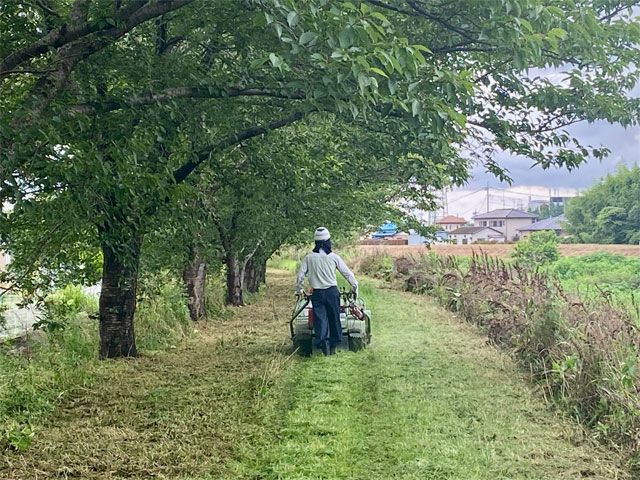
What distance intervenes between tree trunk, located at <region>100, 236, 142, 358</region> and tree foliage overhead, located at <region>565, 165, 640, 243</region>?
1283 inches

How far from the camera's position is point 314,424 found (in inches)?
197

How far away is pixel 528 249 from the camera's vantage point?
Result: 25.2 metres

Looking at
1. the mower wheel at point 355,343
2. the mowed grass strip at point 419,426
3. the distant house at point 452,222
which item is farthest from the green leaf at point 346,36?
the distant house at point 452,222

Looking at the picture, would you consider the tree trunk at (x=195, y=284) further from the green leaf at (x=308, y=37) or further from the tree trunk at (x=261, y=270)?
the green leaf at (x=308, y=37)

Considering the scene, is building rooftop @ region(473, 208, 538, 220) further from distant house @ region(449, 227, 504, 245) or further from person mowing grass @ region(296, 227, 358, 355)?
person mowing grass @ region(296, 227, 358, 355)

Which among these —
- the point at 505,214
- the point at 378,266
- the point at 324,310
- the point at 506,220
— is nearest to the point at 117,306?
the point at 324,310

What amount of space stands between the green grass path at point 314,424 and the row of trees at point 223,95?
1.64m

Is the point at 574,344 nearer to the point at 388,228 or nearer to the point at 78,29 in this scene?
the point at 78,29

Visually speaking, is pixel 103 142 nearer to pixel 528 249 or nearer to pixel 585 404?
pixel 585 404

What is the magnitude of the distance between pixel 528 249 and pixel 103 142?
2267cm

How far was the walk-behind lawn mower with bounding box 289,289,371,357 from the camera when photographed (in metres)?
8.15

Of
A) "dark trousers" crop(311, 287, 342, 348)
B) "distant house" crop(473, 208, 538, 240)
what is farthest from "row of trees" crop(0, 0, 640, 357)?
"distant house" crop(473, 208, 538, 240)

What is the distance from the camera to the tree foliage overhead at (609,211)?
3669 centimetres

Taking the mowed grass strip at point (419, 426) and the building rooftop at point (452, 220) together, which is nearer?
the mowed grass strip at point (419, 426)
